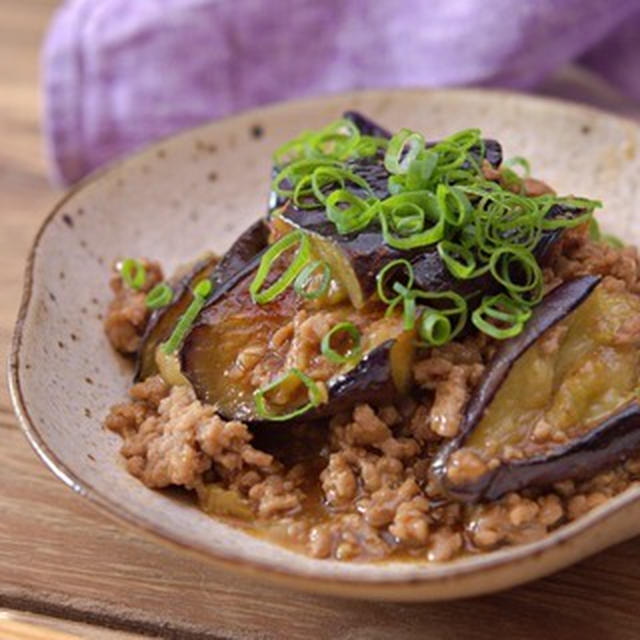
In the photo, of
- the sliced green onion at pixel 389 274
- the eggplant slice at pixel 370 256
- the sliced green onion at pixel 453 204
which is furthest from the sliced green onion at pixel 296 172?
the sliced green onion at pixel 389 274

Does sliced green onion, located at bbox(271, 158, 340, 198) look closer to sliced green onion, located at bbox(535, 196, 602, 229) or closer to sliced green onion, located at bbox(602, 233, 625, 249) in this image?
sliced green onion, located at bbox(535, 196, 602, 229)

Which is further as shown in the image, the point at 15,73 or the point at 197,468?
the point at 15,73

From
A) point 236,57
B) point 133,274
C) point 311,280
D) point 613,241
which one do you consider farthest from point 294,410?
point 236,57

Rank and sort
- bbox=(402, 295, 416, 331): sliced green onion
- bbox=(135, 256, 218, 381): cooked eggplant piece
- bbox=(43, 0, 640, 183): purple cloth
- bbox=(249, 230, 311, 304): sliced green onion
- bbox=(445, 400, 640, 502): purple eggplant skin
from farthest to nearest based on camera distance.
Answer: bbox=(43, 0, 640, 183): purple cloth, bbox=(135, 256, 218, 381): cooked eggplant piece, bbox=(249, 230, 311, 304): sliced green onion, bbox=(402, 295, 416, 331): sliced green onion, bbox=(445, 400, 640, 502): purple eggplant skin

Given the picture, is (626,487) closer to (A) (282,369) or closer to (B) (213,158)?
(A) (282,369)

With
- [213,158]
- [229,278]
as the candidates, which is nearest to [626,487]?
[229,278]

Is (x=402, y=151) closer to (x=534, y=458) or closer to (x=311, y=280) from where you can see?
(x=311, y=280)

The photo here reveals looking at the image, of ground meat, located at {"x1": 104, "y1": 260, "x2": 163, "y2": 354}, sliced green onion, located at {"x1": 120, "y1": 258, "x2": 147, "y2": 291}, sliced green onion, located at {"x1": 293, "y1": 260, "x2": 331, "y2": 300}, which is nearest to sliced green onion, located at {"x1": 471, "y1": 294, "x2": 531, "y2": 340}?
sliced green onion, located at {"x1": 293, "y1": 260, "x2": 331, "y2": 300}
